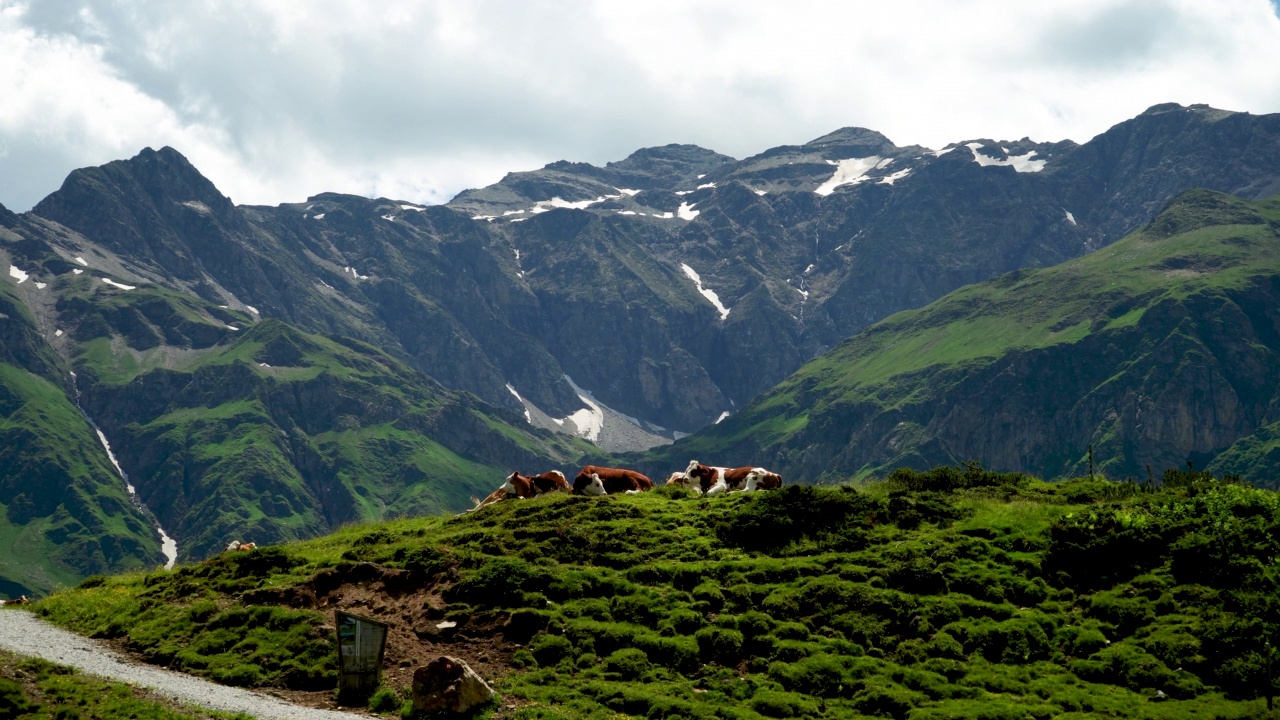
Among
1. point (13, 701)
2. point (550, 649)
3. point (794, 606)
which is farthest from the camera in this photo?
point (794, 606)

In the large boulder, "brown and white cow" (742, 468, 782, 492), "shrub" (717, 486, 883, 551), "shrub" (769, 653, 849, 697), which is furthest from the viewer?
"brown and white cow" (742, 468, 782, 492)

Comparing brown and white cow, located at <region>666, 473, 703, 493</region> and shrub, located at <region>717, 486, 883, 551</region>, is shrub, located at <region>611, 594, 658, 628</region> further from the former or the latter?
brown and white cow, located at <region>666, 473, 703, 493</region>

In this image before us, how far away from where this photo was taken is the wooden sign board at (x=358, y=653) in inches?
1201

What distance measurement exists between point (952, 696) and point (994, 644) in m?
3.56

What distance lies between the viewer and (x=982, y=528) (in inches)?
1583

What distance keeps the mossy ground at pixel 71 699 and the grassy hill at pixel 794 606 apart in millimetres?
3751

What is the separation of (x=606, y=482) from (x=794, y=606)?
1987 centimetres

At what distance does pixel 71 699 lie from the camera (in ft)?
89.6

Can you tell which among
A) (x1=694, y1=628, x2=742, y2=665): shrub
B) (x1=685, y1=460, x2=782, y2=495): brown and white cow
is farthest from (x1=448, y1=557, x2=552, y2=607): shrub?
(x1=685, y1=460, x2=782, y2=495): brown and white cow

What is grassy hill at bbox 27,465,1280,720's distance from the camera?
2964 centimetres

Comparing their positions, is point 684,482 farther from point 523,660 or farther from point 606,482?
point 523,660

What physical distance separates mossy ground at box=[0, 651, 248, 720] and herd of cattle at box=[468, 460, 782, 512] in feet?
71.6

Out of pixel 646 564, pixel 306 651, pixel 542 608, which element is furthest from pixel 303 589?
pixel 646 564

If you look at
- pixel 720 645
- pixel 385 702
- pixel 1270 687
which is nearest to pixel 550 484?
pixel 720 645
